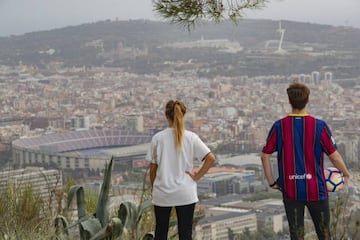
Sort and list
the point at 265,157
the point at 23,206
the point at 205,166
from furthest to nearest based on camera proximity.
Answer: the point at 23,206
the point at 205,166
the point at 265,157

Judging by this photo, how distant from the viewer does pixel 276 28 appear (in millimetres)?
30719

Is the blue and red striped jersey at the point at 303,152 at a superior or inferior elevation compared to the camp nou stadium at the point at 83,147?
superior

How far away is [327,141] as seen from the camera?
13.8 ft

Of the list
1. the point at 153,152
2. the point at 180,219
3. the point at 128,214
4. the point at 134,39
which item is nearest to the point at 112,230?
the point at 128,214

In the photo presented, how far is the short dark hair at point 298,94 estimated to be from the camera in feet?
13.8

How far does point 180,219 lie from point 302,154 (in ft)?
2.57

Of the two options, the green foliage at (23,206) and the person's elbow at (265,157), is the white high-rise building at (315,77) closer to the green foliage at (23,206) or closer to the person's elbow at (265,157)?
the green foliage at (23,206)

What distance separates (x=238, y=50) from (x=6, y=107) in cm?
887

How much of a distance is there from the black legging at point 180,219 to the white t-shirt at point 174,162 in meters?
0.06

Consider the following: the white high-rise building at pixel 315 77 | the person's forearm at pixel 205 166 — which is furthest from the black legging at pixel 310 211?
the white high-rise building at pixel 315 77

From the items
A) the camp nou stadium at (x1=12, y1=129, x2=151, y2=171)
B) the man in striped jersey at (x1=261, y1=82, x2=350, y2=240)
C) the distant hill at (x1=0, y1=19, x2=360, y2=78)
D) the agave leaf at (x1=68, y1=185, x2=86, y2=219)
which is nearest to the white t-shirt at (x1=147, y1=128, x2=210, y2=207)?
the man in striped jersey at (x1=261, y1=82, x2=350, y2=240)

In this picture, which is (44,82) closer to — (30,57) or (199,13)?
(30,57)

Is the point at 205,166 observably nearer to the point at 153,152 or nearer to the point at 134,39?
the point at 153,152

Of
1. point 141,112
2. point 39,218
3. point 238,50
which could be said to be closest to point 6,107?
point 141,112
